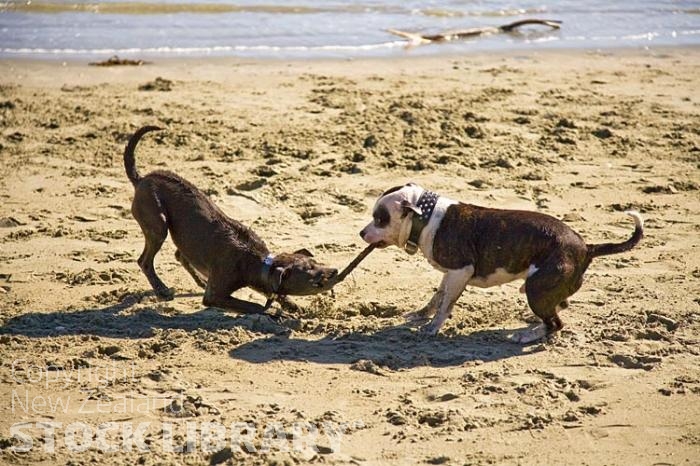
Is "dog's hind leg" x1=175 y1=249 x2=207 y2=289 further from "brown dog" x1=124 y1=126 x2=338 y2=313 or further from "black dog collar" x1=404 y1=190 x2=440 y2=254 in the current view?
"black dog collar" x1=404 y1=190 x2=440 y2=254

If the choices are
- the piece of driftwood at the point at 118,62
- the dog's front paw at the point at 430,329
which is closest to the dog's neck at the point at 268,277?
the dog's front paw at the point at 430,329

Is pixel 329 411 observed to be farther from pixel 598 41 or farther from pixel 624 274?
pixel 598 41

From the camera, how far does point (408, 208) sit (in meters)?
7.74

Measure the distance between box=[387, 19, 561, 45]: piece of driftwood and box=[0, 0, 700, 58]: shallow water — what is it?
15 cm

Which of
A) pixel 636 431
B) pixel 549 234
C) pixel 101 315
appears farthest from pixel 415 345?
pixel 101 315

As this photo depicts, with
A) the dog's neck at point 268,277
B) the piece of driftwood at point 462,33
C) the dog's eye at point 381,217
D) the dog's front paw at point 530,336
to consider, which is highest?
the piece of driftwood at point 462,33

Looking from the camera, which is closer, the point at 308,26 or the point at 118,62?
the point at 118,62

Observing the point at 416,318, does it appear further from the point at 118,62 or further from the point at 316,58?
the point at 118,62

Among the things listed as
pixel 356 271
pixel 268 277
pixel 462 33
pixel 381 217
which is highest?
pixel 462 33

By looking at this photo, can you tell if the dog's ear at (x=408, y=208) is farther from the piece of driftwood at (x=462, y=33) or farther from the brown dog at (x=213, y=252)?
the piece of driftwood at (x=462, y=33)

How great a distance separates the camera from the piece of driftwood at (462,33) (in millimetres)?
15898

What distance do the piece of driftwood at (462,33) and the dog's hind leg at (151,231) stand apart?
8128mm

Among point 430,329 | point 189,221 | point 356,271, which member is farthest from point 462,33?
point 430,329

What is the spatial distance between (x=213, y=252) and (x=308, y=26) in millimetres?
9128
